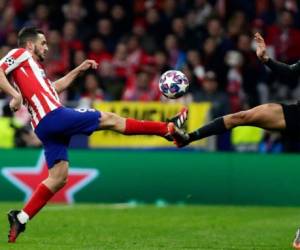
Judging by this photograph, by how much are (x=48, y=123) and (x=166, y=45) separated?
8970 mm

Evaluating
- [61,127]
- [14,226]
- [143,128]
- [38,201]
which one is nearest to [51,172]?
[38,201]

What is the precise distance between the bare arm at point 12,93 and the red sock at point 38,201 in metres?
1.01

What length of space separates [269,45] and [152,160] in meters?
3.66

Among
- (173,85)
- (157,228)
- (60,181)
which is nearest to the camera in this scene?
(60,181)

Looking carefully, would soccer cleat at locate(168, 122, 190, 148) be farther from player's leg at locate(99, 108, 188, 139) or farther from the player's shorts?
the player's shorts

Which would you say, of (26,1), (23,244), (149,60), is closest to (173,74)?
(23,244)

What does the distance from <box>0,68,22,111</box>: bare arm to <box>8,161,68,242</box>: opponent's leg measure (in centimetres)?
89

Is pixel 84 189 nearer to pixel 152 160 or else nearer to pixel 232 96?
pixel 152 160

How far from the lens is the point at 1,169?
1702cm

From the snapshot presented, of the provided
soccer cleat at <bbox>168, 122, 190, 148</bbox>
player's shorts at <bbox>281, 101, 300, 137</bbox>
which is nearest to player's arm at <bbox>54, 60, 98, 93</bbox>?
soccer cleat at <bbox>168, 122, 190, 148</bbox>

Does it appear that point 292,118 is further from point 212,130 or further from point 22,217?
point 22,217

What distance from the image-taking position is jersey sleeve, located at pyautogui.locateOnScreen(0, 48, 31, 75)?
10500mm

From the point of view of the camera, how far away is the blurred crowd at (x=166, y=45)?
17.9 metres

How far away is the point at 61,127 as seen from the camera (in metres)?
10.4
